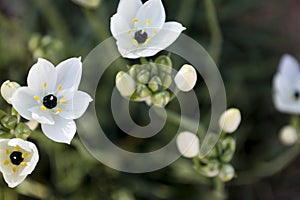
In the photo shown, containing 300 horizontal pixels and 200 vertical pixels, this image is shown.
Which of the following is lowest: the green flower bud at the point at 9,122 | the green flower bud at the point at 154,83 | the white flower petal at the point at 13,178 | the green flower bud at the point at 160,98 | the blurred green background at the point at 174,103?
the blurred green background at the point at 174,103

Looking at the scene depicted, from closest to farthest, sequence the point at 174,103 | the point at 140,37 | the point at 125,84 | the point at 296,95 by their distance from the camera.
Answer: the point at 125,84, the point at 140,37, the point at 296,95, the point at 174,103

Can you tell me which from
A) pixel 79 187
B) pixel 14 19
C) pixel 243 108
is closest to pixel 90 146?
pixel 79 187

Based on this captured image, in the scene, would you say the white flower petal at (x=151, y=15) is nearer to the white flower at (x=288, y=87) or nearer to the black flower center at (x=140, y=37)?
the black flower center at (x=140, y=37)

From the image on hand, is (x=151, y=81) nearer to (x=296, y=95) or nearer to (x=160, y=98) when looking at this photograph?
(x=160, y=98)

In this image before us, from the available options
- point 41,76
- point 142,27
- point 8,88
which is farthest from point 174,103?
point 8,88

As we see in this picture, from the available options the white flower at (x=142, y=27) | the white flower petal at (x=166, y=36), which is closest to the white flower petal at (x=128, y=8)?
the white flower at (x=142, y=27)

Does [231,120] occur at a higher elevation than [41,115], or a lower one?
lower
